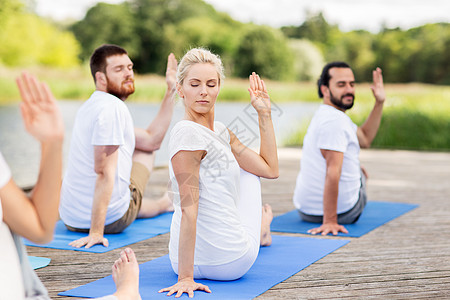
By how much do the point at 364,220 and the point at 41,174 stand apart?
3.02 m

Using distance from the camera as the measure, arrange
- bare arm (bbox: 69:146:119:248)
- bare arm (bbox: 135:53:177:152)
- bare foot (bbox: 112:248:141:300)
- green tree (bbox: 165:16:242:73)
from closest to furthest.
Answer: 1. bare foot (bbox: 112:248:141:300)
2. bare arm (bbox: 69:146:119:248)
3. bare arm (bbox: 135:53:177:152)
4. green tree (bbox: 165:16:242:73)

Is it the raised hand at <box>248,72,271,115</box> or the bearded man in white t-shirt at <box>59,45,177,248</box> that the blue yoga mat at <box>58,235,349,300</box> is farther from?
the raised hand at <box>248,72,271,115</box>

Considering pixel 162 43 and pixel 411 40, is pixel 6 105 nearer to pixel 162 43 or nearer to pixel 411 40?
pixel 162 43

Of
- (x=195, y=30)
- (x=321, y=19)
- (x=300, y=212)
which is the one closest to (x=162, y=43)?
(x=195, y=30)

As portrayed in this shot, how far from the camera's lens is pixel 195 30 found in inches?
1152

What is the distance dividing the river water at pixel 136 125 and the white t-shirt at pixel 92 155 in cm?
502

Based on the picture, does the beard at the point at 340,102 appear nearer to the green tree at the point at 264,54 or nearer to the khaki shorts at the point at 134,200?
the khaki shorts at the point at 134,200

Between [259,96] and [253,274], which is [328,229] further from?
[259,96]

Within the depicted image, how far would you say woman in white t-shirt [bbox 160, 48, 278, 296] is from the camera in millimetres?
2523

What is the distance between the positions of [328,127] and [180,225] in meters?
1.62

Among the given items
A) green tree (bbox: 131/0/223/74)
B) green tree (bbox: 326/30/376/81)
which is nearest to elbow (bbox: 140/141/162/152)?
green tree (bbox: 326/30/376/81)

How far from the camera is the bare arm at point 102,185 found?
3510 millimetres

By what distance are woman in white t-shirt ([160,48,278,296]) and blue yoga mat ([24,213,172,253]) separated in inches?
32.6

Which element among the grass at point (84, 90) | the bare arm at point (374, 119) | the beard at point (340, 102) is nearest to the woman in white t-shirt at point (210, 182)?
the beard at point (340, 102)
